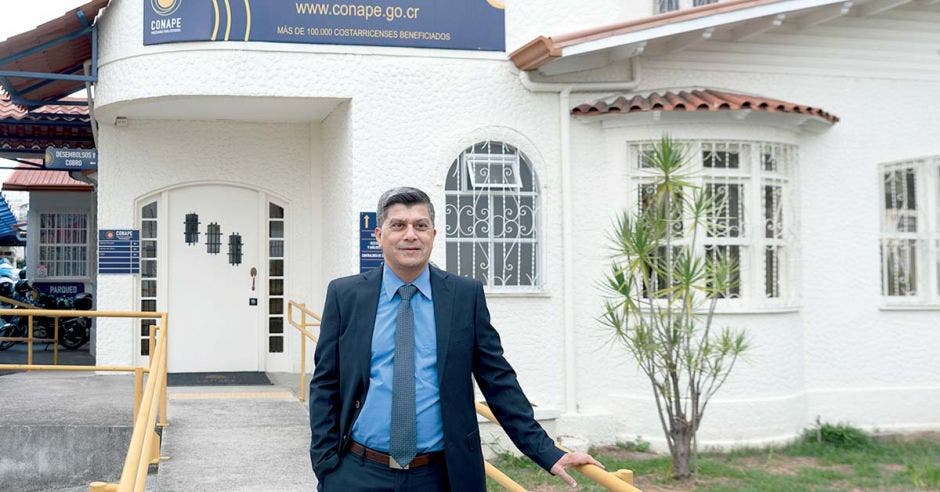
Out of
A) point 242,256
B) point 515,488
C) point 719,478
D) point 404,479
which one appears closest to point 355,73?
point 242,256

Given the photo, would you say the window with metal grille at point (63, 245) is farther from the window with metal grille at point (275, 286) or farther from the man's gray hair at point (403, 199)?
the man's gray hair at point (403, 199)

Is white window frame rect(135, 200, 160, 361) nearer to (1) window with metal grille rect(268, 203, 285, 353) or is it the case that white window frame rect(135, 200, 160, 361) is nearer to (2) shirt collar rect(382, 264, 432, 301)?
(1) window with metal grille rect(268, 203, 285, 353)

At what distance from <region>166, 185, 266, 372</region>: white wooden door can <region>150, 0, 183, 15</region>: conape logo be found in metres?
2.31

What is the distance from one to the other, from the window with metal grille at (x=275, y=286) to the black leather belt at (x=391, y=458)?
7668mm

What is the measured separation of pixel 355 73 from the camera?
8.89m

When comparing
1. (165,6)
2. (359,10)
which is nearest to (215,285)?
(165,6)

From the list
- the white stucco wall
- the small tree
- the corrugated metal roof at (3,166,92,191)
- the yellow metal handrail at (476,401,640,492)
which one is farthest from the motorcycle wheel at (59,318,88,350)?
the yellow metal handrail at (476,401,640,492)

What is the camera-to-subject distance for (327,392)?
3.44m

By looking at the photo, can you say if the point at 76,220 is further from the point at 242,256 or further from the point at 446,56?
the point at 446,56

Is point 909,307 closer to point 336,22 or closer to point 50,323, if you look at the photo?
point 336,22

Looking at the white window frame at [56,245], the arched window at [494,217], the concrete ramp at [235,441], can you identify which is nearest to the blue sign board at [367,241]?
the arched window at [494,217]

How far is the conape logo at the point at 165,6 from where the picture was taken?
8.77 metres

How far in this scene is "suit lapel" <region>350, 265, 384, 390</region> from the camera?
10.9 ft

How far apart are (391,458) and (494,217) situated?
599cm
